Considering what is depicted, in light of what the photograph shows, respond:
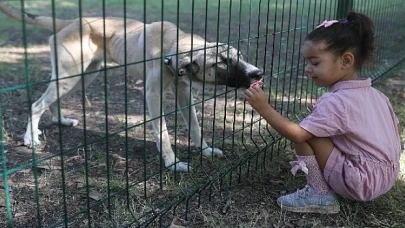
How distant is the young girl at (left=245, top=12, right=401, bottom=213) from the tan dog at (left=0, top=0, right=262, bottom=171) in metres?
0.64

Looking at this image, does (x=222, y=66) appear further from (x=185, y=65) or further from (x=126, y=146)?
(x=126, y=146)

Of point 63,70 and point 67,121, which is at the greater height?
point 63,70

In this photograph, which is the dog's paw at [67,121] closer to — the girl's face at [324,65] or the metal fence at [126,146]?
the metal fence at [126,146]

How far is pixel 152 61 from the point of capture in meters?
3.64

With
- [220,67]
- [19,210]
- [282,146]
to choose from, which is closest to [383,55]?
[282,146]

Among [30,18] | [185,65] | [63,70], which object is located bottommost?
[63,70]

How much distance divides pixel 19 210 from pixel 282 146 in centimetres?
214

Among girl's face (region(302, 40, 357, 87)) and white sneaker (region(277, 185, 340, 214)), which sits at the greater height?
girl's face (region(302, 40, 357, 87))

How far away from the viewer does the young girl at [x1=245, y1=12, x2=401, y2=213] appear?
8.61 ft

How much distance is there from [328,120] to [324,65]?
0.36m

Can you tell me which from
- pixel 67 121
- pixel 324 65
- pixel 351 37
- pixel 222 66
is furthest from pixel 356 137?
pixel 67 121

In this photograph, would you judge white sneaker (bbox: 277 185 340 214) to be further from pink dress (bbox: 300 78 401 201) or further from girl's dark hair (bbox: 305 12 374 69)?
girl's dark hair (bbox: 305 12 374 69)

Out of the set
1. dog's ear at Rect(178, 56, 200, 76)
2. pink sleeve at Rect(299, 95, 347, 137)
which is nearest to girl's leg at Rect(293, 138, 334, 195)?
pink sleeve at Rect(299, 95, 347, 137)

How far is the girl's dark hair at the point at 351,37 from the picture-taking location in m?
2.72
